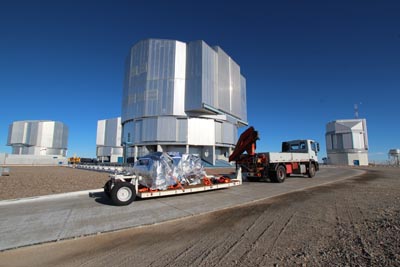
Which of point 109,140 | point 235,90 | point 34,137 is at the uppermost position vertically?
point 235,90

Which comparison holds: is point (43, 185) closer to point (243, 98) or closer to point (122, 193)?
point (122, 193)

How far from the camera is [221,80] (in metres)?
43.2

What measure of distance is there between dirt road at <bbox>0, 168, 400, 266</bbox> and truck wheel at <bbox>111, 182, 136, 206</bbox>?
2.52 m

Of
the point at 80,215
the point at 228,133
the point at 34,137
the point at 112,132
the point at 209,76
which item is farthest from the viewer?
the point at 34,137

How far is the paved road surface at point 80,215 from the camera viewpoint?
13.8ft

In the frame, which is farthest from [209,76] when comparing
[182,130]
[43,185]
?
[43,185]

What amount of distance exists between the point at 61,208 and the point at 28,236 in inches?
101

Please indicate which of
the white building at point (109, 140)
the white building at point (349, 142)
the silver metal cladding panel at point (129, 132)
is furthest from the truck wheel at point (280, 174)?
the white building at point (109, 140)

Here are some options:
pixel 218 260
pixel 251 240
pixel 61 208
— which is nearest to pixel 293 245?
pixel 251 240

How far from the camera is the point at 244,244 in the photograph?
3.59 m

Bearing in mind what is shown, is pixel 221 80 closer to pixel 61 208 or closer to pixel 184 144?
pixel 184 144

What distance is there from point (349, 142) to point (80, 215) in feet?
239

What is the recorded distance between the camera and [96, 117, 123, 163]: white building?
70312mm

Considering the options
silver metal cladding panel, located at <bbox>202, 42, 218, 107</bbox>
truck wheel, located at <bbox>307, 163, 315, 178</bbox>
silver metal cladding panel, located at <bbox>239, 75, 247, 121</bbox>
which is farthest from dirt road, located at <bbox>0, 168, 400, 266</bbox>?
silver metal cladding panel, located at <bbox>239, 75, 247, 121</bbox>
